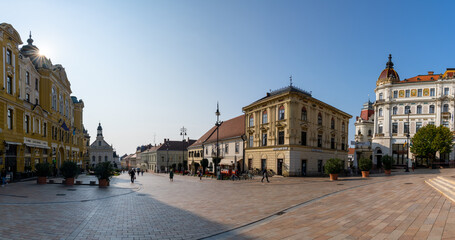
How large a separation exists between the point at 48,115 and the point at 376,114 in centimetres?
6655

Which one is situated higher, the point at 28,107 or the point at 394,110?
the point at 394,110

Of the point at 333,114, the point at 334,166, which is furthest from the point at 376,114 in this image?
the point at 334,166

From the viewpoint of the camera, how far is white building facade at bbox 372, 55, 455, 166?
176 ft

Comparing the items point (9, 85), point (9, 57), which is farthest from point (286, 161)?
point (9, 57)

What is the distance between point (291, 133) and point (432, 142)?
99.9 ft

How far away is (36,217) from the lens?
9.86 m

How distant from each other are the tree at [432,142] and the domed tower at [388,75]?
1600 cm

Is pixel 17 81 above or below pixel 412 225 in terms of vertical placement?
above

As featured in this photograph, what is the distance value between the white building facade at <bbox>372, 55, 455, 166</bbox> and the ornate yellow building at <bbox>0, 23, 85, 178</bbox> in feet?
208

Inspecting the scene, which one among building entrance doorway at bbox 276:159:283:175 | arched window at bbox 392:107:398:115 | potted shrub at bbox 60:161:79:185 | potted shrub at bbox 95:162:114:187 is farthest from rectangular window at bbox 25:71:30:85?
arched window at bbox 392:107:398:115

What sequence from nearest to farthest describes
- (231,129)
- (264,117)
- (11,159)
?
(11,159)
(264,117)
(231,129)

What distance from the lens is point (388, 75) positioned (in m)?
60.9

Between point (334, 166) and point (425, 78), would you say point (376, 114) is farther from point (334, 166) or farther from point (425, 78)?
point (334, 166)

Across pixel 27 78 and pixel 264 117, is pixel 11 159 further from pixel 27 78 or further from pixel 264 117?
pixel 264 117
